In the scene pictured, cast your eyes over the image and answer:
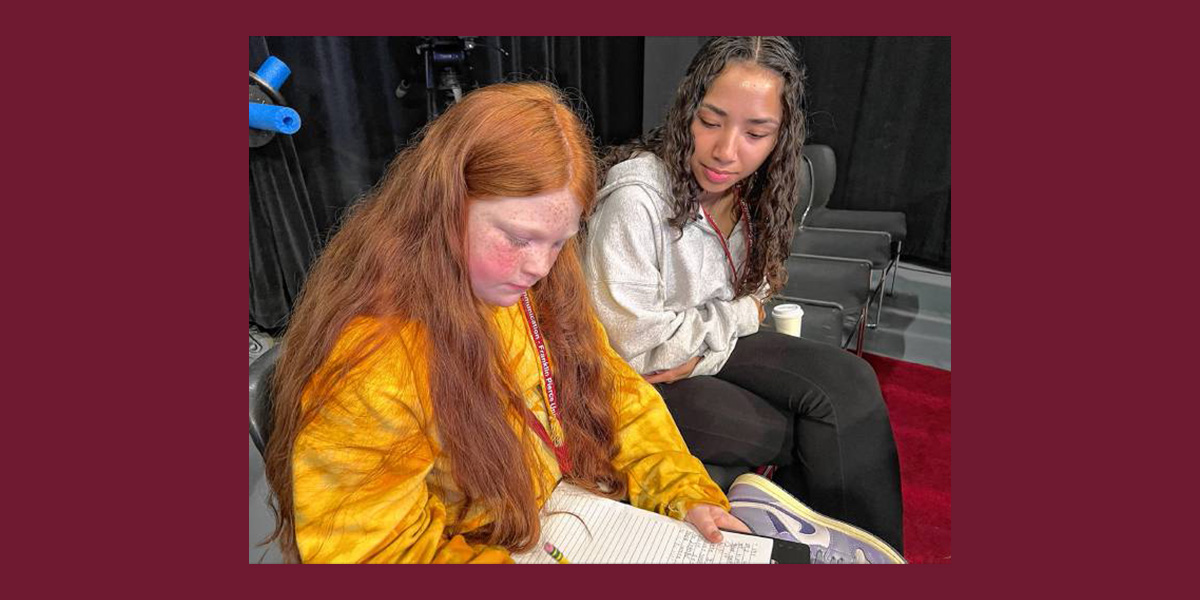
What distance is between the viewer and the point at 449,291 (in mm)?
801

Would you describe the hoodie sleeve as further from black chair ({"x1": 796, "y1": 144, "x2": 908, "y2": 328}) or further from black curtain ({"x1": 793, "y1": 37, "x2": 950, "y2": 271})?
black curtain ({"x1": 793, "y1": 37, "x2": 950, "y2": 271})

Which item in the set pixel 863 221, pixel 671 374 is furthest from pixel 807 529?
pixel 863 221

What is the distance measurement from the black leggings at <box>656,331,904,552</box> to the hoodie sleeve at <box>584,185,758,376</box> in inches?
3.4

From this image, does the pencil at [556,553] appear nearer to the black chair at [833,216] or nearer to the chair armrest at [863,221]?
the black chair at [833,216]

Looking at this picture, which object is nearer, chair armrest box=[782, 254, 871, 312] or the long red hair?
the long red hair

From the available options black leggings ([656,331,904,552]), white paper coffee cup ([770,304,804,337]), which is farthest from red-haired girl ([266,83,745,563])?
white paper coffee cup ([770,304,804,337])

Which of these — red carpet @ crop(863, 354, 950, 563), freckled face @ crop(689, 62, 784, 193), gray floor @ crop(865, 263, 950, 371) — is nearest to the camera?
freckled face @ crop(689, 62, 784, 193)

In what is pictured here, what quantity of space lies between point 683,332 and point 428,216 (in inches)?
24.0

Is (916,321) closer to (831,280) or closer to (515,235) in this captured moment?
(831,280)

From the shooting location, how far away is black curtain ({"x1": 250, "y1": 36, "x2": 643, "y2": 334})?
1.81 metres

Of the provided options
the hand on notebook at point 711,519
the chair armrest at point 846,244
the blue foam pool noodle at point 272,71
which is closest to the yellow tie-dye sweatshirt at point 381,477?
the hand on notebook at point 711,519

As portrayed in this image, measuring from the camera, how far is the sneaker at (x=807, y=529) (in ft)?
3.16

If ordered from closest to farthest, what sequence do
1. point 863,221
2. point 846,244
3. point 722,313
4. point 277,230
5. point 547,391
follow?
point 547,391
point 722,313
point 277,230
point 846,244
point 863,221

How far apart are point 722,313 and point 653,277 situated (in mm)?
227
